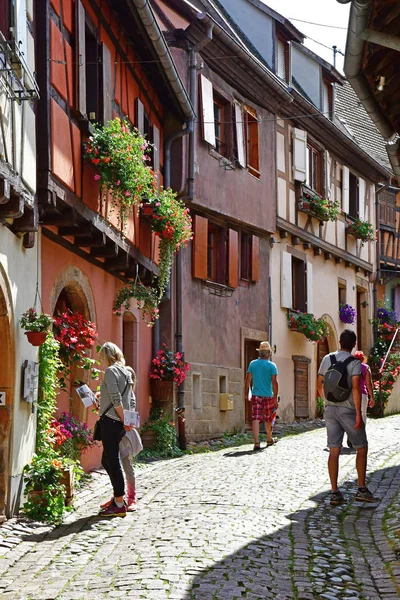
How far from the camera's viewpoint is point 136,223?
14.0 metres

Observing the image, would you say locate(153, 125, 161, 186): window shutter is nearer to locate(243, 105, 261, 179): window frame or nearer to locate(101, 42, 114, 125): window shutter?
locate(101, 42, 114, 125): window shutter

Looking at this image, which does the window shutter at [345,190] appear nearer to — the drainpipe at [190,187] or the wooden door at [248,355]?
the wooden door at [248,355]

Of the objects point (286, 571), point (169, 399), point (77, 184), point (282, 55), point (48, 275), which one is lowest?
point (286, 571)

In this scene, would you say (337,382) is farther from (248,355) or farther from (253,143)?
(253,143)

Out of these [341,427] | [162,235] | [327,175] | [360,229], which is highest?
[327,175]

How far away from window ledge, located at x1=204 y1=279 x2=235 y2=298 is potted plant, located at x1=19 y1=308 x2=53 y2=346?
906 cm

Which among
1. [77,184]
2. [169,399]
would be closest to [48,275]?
[77,184]

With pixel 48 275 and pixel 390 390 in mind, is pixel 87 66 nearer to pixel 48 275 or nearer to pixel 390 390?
pixel 48 275

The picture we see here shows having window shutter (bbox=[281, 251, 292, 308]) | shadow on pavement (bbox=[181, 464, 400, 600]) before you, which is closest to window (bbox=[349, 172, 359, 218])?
window shutter (bbox=[281, 251, 292, 308])

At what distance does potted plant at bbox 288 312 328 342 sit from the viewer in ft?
71.9

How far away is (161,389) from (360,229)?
11302 mm

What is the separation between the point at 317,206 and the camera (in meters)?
23.0

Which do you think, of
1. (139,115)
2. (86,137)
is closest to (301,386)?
(139,115)

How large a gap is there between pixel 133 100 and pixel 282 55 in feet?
31.2
